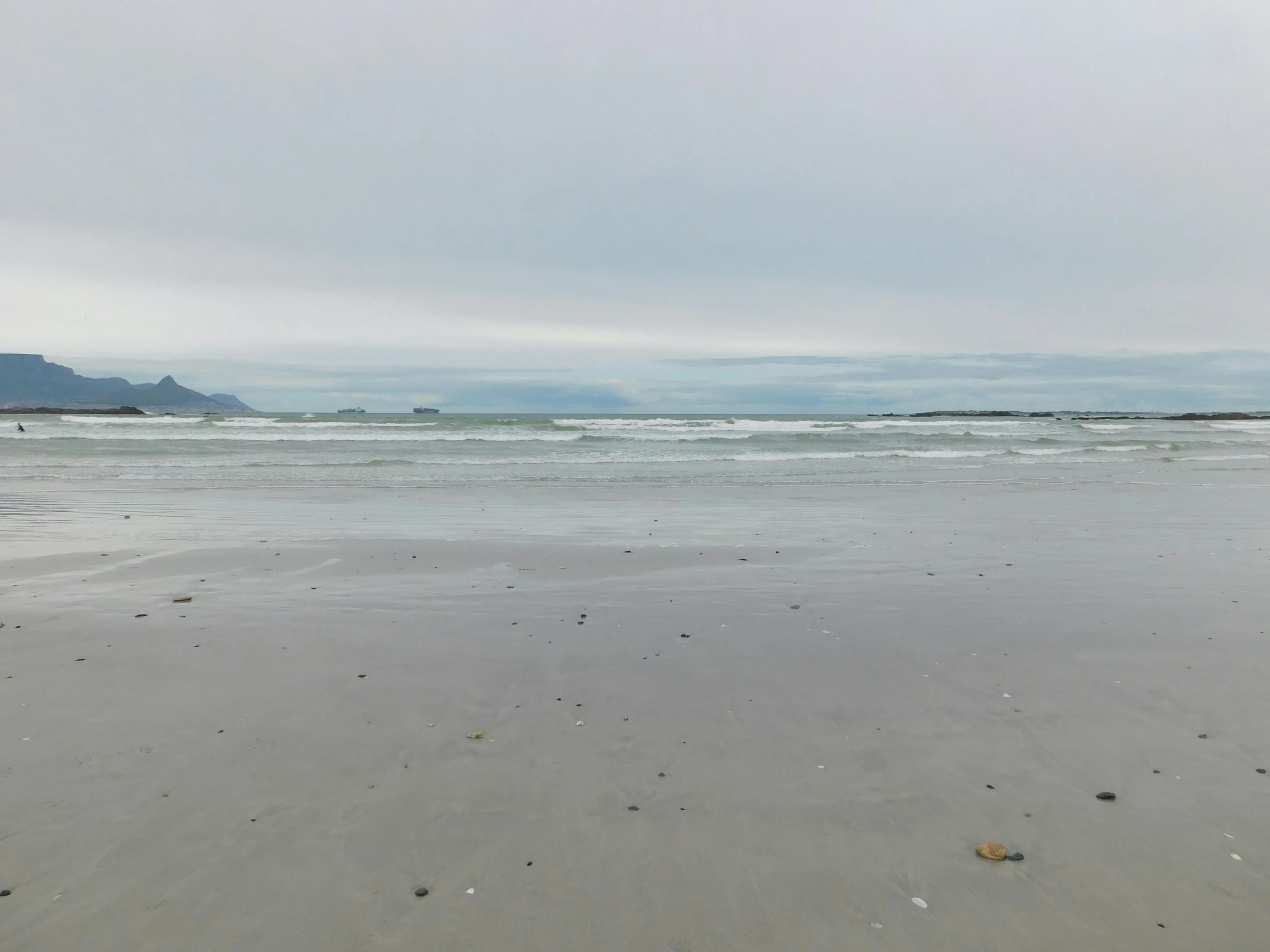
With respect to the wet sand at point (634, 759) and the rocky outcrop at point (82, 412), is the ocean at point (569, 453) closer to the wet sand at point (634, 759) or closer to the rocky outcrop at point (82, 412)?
the wet sand at point (634, 759)

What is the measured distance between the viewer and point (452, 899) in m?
2.75

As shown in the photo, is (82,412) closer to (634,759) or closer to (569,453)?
(569,453)

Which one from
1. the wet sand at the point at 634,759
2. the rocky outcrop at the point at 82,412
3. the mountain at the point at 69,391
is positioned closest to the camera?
the wet sand at the point at 634,759

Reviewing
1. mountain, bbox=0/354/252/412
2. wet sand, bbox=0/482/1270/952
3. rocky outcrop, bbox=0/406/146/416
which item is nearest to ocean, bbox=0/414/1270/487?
wet sand, bbox=0/482/1270/952

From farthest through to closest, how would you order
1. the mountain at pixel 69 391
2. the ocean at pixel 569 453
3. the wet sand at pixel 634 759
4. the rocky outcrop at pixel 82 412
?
the mountain at pixel 69 391 < the rocky outcrop at pixel 82 412 < the ocean at pixel 569 453 < the wet sand at pixel 634 759

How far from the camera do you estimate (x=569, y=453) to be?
3012 centimetres

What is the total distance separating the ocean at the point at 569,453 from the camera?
19.9 meters

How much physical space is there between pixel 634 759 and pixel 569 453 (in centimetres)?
2660

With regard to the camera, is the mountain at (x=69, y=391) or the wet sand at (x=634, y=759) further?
the mountain at (x=69, y=391)

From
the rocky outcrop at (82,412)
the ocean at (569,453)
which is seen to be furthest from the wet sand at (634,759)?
the rocky outcrop at (82,412)

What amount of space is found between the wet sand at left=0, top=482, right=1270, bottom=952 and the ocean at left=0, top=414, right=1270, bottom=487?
37.8ft

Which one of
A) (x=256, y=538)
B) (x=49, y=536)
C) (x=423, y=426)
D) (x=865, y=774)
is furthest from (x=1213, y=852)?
(x=423, y=426)

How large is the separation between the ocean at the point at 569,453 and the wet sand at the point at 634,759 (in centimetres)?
1151

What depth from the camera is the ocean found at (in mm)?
19875
